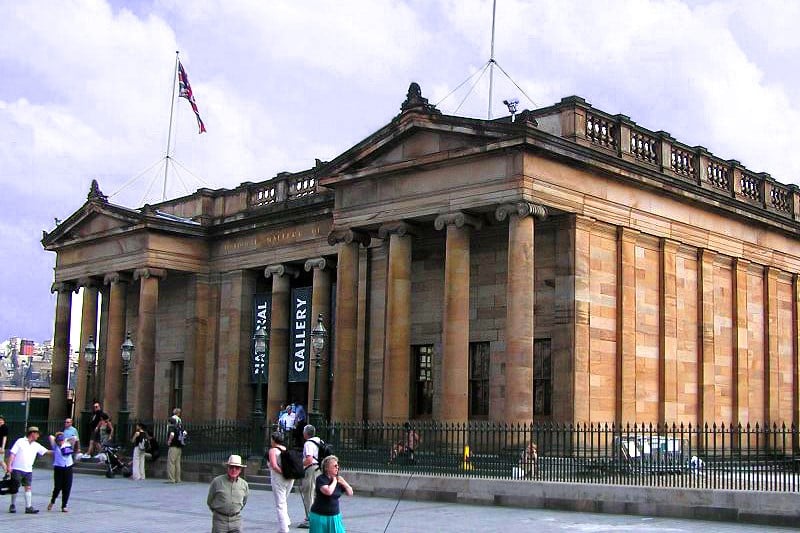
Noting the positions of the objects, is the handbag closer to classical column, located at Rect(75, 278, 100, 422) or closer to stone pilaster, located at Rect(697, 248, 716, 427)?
stone pilaster, located at Rect(697, 248, 716, 427)

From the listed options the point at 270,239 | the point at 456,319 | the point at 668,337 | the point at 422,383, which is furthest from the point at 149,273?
the point at 668,337

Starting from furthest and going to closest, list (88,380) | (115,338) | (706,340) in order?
(88,380) < (115,338) < (706,340)

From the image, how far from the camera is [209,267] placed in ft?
137

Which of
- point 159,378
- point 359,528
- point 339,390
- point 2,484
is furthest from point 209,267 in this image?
point 359,528

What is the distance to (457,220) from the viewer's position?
28.7 metres

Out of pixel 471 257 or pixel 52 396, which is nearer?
pixel 471 257

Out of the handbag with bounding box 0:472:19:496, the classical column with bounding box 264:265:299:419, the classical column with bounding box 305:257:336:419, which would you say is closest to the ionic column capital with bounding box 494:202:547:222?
the classical column with bounding box 305:257:336:419

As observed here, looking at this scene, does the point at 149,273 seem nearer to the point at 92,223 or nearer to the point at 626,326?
the point at 92,223

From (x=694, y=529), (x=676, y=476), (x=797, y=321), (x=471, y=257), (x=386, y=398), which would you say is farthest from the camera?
(x=797, y=321)

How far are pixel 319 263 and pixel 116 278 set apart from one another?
384 inches

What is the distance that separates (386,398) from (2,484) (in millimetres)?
11805

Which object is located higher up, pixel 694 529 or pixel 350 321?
pixel 350 321

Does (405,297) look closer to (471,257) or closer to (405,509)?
(471,257)

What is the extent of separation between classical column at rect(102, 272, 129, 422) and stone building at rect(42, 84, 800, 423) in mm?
135
